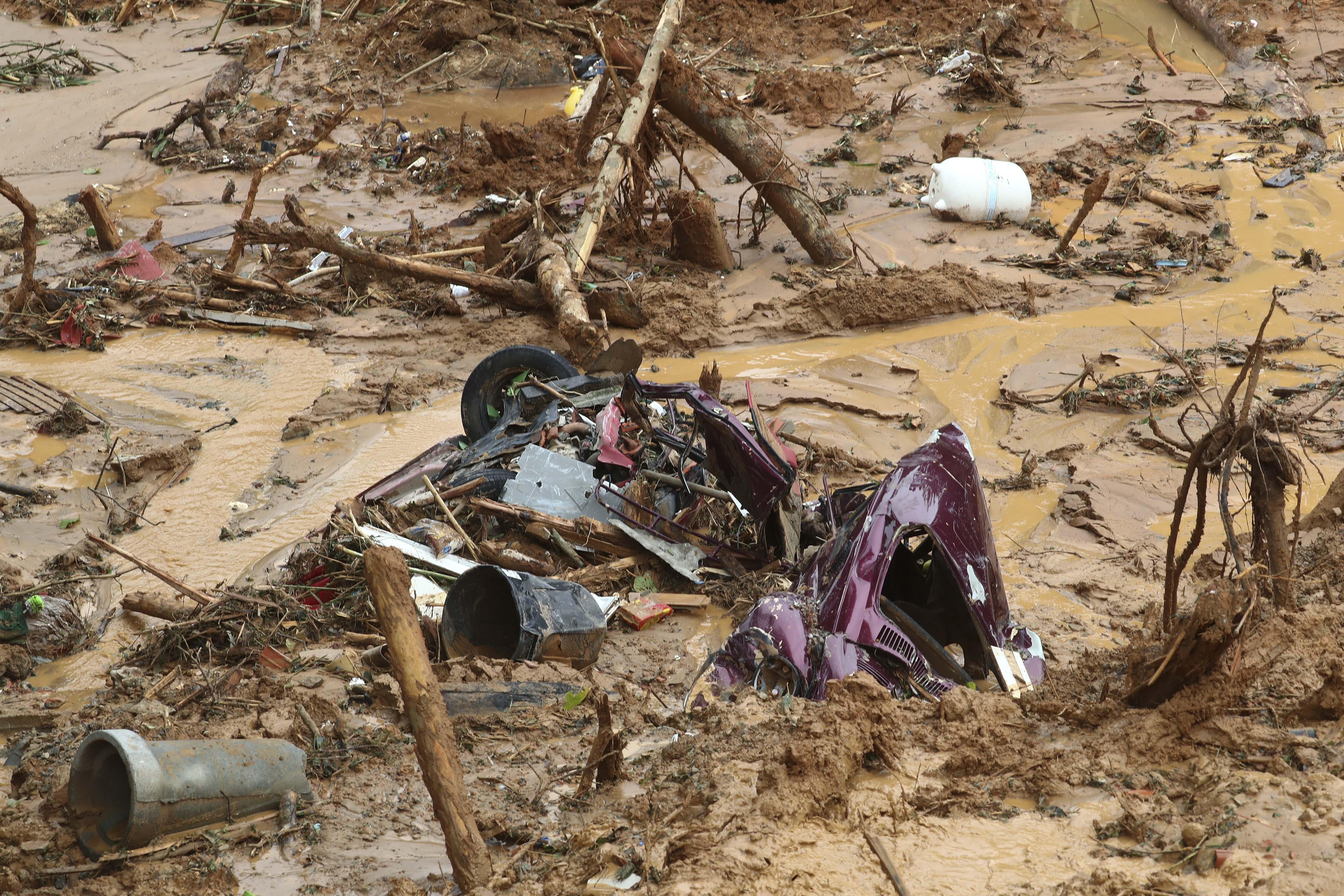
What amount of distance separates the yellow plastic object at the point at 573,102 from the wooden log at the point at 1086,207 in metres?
7.63

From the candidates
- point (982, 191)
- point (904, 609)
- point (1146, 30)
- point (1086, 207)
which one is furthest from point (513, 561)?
point (1146, 30)

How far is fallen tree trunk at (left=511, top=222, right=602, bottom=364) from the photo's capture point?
899 cm

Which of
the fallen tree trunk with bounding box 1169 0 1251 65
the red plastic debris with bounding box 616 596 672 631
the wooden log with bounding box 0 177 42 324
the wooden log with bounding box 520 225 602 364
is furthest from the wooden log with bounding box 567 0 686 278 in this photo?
the fallen tree trunk with bounding box 1169 0 1251 65

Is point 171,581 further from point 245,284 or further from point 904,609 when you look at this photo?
point 245,284

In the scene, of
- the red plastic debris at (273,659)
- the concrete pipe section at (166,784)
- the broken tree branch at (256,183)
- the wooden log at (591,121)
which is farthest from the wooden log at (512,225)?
the concrete pipe section at (166,784)

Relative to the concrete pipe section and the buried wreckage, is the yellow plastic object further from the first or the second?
the concrete pipe section

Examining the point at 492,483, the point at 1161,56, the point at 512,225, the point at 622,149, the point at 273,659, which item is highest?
the point at 1161,56

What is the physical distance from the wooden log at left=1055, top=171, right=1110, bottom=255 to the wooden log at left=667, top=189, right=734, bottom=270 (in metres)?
3.47

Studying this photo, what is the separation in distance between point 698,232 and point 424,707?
8.50 m

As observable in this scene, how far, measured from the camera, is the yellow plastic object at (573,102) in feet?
49.7

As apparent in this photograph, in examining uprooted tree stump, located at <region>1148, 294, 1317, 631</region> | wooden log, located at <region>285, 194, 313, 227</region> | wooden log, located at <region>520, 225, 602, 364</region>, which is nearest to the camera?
uprooted tree stump, located at <region>1148, 294, 1317, 631</region>

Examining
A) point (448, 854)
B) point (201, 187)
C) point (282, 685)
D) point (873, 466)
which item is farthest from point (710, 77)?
point (448, 854)

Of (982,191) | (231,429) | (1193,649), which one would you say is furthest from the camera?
(982,191)

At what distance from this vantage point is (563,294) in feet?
31.2
